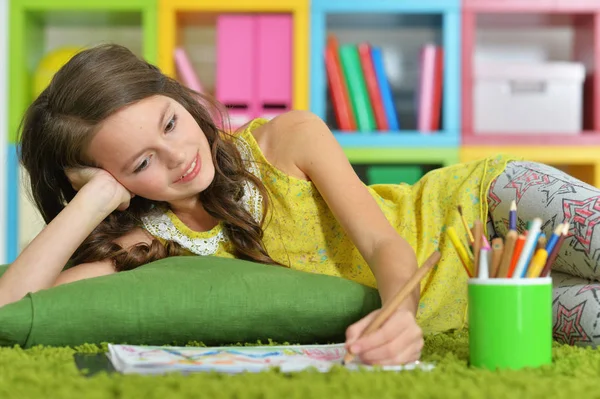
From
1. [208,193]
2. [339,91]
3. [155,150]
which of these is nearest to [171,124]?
[155,150]

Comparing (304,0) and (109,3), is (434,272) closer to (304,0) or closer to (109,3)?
(304,0)

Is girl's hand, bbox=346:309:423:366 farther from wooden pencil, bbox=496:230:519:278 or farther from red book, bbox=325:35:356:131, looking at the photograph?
red book, bbox=325:35:356:131

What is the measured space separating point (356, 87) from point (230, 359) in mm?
1823

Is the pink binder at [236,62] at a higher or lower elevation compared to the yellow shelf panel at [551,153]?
higher

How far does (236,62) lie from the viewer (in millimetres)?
2555

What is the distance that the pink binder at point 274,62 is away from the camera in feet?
8.33

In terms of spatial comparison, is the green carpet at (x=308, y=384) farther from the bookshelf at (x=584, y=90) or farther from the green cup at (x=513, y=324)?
the bookshelf at (x=584, y=90)

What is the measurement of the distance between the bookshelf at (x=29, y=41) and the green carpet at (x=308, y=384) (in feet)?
5.98

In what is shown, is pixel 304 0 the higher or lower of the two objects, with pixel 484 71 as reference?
higher

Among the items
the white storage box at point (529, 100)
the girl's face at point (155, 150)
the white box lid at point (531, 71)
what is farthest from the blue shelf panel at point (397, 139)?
the girl's face at point (155, 150)

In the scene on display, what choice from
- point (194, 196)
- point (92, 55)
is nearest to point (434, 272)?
point (194, 196)

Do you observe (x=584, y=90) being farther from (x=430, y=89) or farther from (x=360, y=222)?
(x=360, y=222)

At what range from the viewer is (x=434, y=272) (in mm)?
1277

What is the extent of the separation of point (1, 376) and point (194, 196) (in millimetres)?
657
